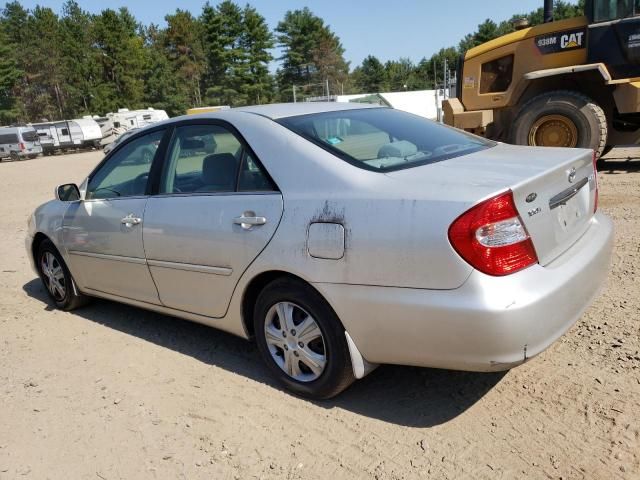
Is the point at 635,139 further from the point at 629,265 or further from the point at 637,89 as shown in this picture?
the point at 629,265

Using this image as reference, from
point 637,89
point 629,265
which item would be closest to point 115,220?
point 629,265

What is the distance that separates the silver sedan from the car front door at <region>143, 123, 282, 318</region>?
0.01 m

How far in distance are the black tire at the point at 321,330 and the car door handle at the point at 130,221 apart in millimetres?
1169

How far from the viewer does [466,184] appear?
98.2 inches

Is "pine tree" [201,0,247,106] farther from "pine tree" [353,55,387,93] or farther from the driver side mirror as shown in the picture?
the driver side mirror

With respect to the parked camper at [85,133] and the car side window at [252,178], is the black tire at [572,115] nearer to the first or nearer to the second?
the car side window at [252,178]

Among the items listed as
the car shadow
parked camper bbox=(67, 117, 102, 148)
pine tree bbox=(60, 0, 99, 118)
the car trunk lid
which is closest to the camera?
the car trunk lid

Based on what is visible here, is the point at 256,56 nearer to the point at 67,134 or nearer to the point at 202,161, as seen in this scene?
the point at 67,134

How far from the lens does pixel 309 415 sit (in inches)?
117

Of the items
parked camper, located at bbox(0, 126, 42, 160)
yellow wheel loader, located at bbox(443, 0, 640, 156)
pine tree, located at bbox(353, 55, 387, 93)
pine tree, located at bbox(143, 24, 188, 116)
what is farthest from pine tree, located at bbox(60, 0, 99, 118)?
yellow wheel loader, located at bbox(443, 0, 640, 156)

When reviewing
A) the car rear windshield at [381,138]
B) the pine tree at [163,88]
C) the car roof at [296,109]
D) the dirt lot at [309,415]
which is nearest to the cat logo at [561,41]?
the dirt lot at [309,415]

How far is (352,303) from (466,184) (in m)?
0.76

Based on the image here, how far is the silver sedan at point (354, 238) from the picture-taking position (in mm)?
2383

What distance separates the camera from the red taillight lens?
2.34m
